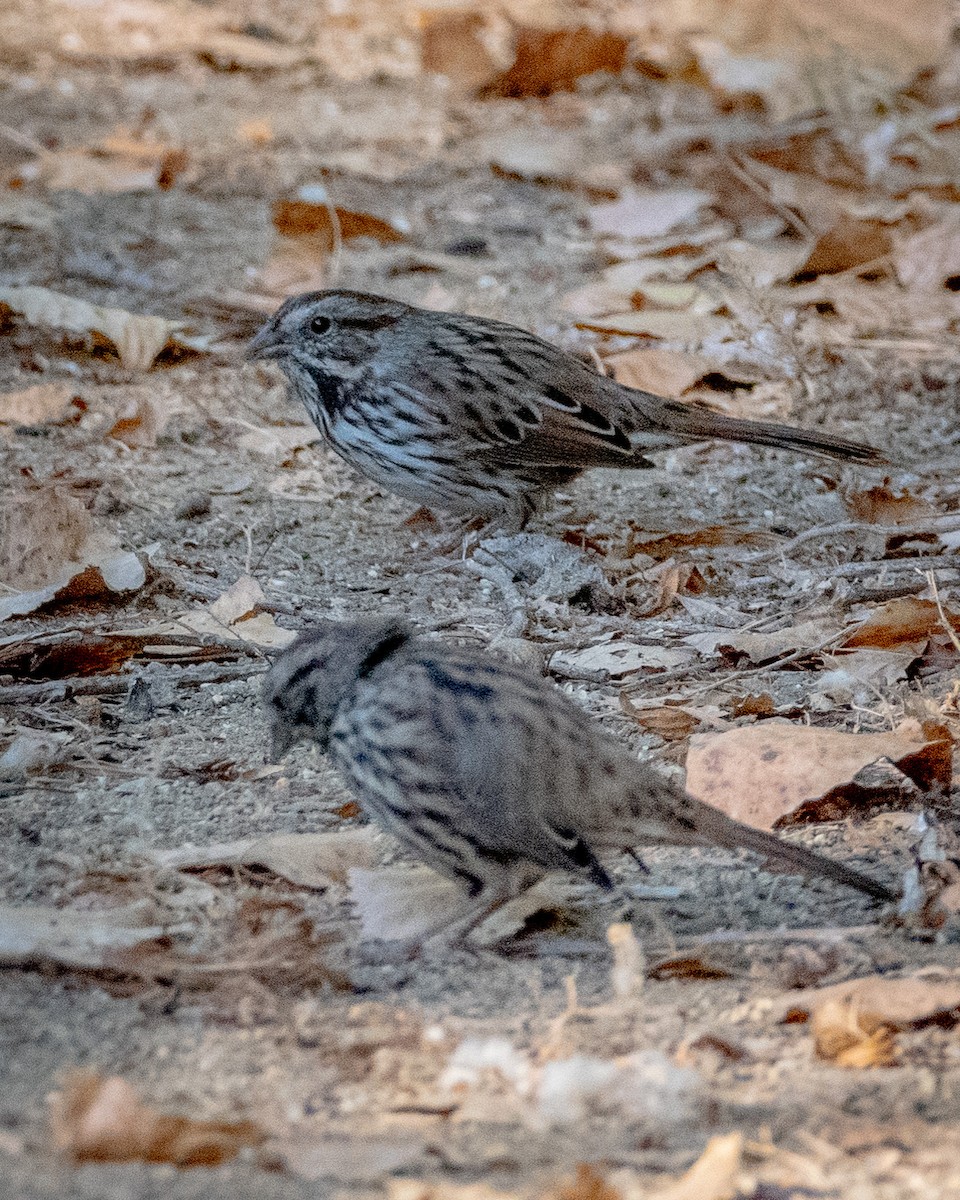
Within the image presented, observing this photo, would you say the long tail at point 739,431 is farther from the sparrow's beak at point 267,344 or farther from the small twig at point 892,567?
the sparrow's beak at point 267,344

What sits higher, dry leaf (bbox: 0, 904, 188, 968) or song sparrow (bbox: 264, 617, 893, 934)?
song sparrow (bbox: 264, 617, 893, 934)

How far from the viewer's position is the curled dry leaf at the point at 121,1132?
238cm

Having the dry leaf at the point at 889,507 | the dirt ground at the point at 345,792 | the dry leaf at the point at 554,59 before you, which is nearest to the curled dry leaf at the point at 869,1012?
the dirt ground at the point at 345,792

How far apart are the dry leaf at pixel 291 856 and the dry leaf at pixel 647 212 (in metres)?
4.96

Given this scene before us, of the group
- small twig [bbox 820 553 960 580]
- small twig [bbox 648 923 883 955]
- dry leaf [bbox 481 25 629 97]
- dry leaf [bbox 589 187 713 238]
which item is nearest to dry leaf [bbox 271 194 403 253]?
dry leaf [bbox 589 187 713 238]

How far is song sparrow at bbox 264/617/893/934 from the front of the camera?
3100mm

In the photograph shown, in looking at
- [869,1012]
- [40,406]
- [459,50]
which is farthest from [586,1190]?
[459,50]

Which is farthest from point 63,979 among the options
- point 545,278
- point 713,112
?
point 713,112

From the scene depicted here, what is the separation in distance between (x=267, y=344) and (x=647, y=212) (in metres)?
2.77

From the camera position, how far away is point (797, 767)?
11.8 feet

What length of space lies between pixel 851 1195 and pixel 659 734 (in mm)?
1783

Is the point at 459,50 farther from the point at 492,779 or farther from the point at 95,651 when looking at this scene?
the point at 492,779

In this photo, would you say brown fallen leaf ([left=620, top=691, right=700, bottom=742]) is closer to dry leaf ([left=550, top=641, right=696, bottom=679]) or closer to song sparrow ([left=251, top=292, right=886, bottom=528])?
dry leaf ([left=550, top=641, right=696, bottom=679])

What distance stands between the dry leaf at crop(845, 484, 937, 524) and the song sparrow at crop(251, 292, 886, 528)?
0.45 feet
